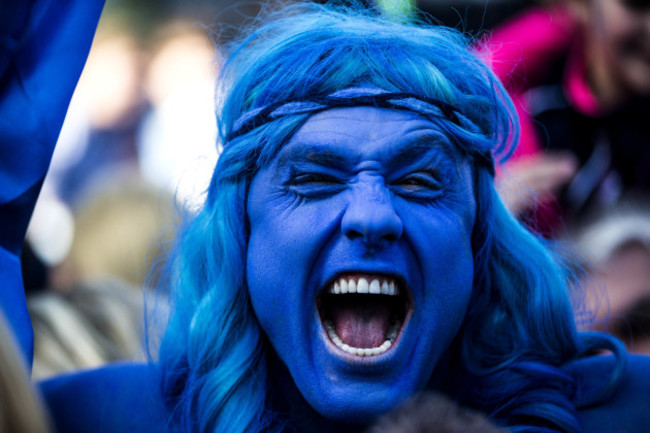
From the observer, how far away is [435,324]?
1.58m

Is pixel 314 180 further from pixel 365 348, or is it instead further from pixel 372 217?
pixel 365 348

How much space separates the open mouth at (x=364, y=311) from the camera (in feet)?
5.11

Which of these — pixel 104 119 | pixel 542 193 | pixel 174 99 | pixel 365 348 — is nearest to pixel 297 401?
pixel 365 348

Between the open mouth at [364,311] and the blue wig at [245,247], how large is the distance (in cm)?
18

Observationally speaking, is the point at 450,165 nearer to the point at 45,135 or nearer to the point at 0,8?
the point at 45,135

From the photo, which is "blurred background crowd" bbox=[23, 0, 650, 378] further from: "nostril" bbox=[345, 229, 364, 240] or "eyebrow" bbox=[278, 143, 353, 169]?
"nostril" bbox=[345, 229, 364, 240]

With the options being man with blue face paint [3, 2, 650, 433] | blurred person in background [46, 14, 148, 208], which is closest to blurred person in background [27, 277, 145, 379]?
man with blue face paint [3, 2, 650, 433]

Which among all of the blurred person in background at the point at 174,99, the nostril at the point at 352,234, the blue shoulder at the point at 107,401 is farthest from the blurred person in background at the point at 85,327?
the blurred person in background at the point at 174,99

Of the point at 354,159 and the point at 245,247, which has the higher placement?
the point at 354,159

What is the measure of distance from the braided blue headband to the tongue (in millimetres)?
380

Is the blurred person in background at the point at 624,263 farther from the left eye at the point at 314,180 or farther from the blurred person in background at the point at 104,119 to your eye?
the blurred person in background at the point at 104,119

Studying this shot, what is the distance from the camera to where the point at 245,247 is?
1.72 meters

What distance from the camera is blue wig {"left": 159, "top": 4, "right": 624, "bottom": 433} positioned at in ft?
5.51

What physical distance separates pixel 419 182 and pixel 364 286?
244 mm
